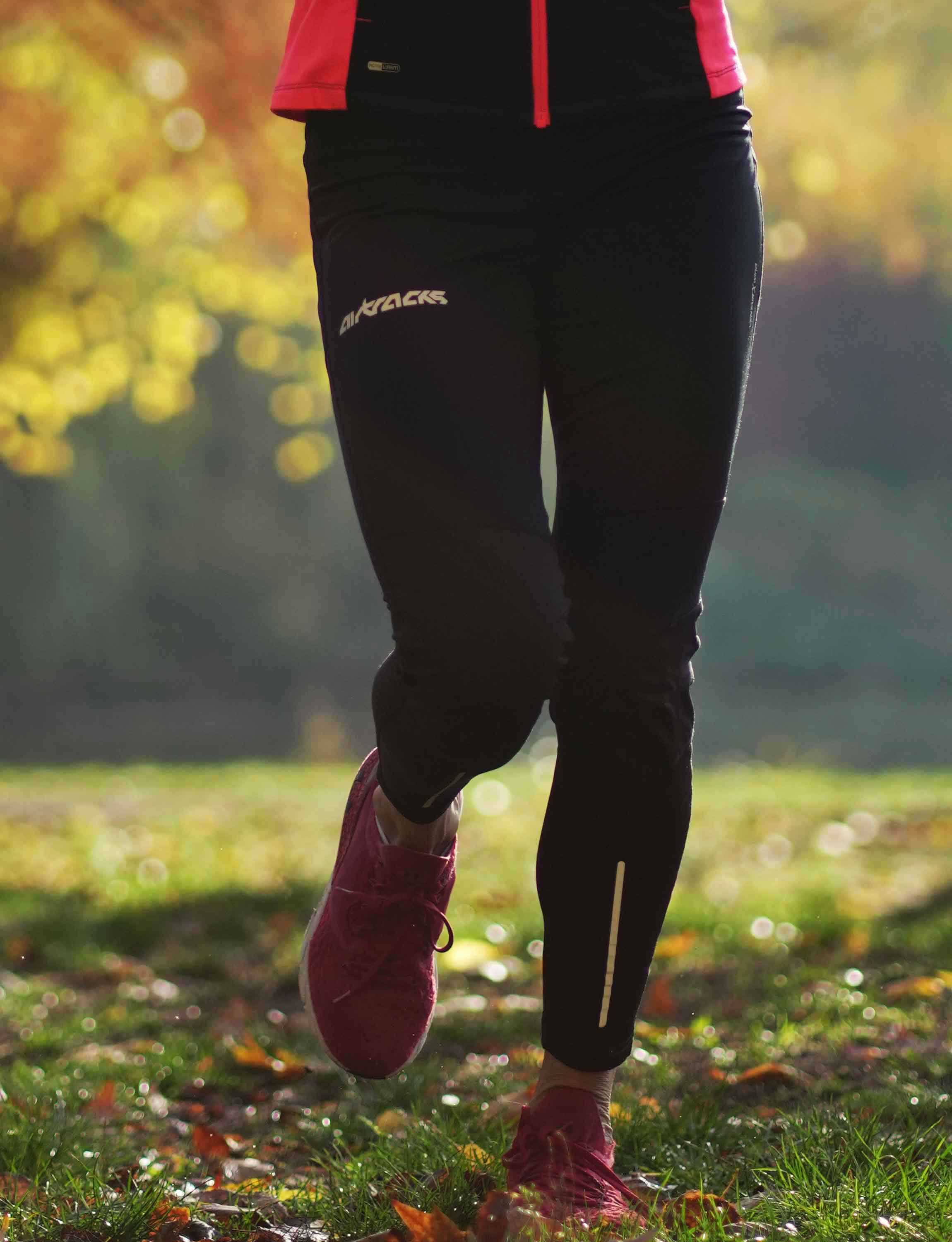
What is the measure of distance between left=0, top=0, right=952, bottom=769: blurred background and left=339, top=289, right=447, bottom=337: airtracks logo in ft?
16.3

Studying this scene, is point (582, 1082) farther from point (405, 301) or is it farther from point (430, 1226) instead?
point (405, 301)

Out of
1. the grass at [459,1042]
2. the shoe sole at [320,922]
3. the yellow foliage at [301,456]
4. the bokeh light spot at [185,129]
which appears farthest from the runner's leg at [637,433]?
the yellow foliage at [301,456]

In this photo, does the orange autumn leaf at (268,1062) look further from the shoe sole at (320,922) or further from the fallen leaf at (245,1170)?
the shoe sole at (320,922)

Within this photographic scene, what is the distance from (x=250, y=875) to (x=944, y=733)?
12.0 meters

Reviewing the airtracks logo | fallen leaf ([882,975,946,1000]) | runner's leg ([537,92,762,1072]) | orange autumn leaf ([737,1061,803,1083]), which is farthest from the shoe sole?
fallen leaf ([882,975,946,1000])

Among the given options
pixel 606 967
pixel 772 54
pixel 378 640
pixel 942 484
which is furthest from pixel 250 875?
pixel 942 484

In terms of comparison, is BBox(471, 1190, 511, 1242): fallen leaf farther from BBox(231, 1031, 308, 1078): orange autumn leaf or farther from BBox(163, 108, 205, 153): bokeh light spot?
BBox(163, 108, 205, 153): bokeh light spot

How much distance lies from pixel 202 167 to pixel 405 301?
569 centimetres

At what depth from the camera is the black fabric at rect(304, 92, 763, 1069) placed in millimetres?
1598

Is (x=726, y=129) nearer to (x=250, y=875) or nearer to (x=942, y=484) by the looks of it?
(x=250, y=875)

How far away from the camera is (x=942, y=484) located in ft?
106

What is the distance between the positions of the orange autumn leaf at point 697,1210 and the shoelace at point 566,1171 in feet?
0.17

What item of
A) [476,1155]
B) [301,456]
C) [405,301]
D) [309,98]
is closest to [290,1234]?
[476,1155]

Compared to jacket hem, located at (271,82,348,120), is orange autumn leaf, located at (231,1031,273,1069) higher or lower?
lower
